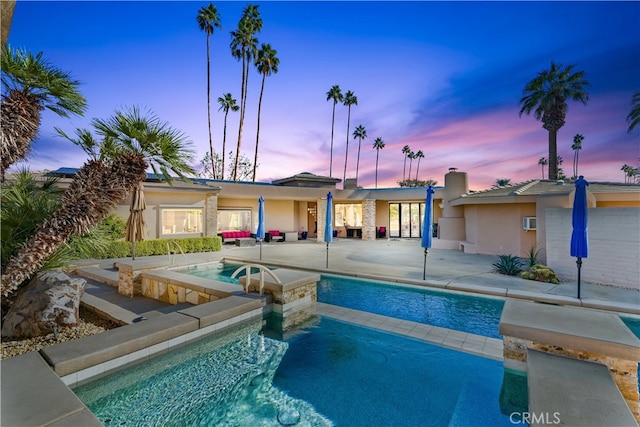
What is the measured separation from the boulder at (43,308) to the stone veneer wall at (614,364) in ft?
24.5

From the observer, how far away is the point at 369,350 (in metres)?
4.75

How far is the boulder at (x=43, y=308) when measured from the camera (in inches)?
192

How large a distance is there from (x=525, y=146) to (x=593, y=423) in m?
27.7

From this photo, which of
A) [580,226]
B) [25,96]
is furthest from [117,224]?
[580,226]

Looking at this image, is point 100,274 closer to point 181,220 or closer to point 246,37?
point 181,220

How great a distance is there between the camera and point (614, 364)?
125 inches

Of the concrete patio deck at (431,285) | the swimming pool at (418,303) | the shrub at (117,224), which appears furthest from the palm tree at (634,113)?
the shrub at (117,224)

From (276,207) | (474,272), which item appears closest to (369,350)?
(474,272)

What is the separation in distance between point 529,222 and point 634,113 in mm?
12402

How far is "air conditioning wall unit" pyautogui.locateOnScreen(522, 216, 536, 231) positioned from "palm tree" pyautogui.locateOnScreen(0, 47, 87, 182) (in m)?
16.4

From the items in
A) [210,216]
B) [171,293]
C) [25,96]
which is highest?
[25,96]

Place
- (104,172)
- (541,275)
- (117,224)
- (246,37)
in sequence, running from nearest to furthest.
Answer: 1. (104,172)
2. (541,275)
3. (117,224)
4. (246,37)

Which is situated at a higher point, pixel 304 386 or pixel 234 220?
pixel 234 220

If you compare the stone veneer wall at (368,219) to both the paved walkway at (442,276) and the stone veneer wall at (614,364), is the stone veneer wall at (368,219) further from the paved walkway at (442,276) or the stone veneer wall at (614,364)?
the stone veneer wall at (614,364)
